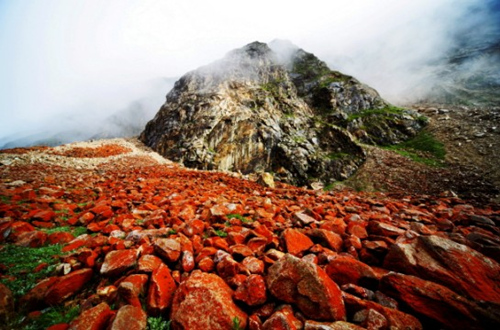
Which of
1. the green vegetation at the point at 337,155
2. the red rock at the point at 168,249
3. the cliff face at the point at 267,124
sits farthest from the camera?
the green vegetation at the point at 337,155

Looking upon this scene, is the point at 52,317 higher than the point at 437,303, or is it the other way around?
the point at 437,303

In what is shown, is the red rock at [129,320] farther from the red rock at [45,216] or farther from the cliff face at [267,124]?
the cliff face at [267,124]

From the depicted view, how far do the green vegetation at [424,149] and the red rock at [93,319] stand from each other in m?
30.1

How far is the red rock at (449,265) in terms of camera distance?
222cm

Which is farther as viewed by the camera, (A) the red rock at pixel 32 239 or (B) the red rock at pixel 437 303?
(A) the red rock at pixel 32 239

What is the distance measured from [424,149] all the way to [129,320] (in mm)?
35655

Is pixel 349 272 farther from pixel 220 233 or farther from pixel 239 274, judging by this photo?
pixel 220 233

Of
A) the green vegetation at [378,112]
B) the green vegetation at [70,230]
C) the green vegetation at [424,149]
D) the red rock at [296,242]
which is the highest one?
the green vegetation at [378,112]

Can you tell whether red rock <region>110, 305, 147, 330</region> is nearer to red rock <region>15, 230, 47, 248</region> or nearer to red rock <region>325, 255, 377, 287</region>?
red rock <region>325, 255, 377, 287</region>

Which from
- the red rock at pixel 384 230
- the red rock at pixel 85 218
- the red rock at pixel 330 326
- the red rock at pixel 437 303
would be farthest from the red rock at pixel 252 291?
the red rock at pixel 85 218

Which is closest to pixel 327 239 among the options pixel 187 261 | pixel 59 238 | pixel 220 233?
pixel 220 233

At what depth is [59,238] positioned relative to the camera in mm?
3592

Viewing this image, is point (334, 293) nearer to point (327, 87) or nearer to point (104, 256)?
point (104, 256)

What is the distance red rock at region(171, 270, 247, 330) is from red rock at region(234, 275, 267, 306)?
11cm
